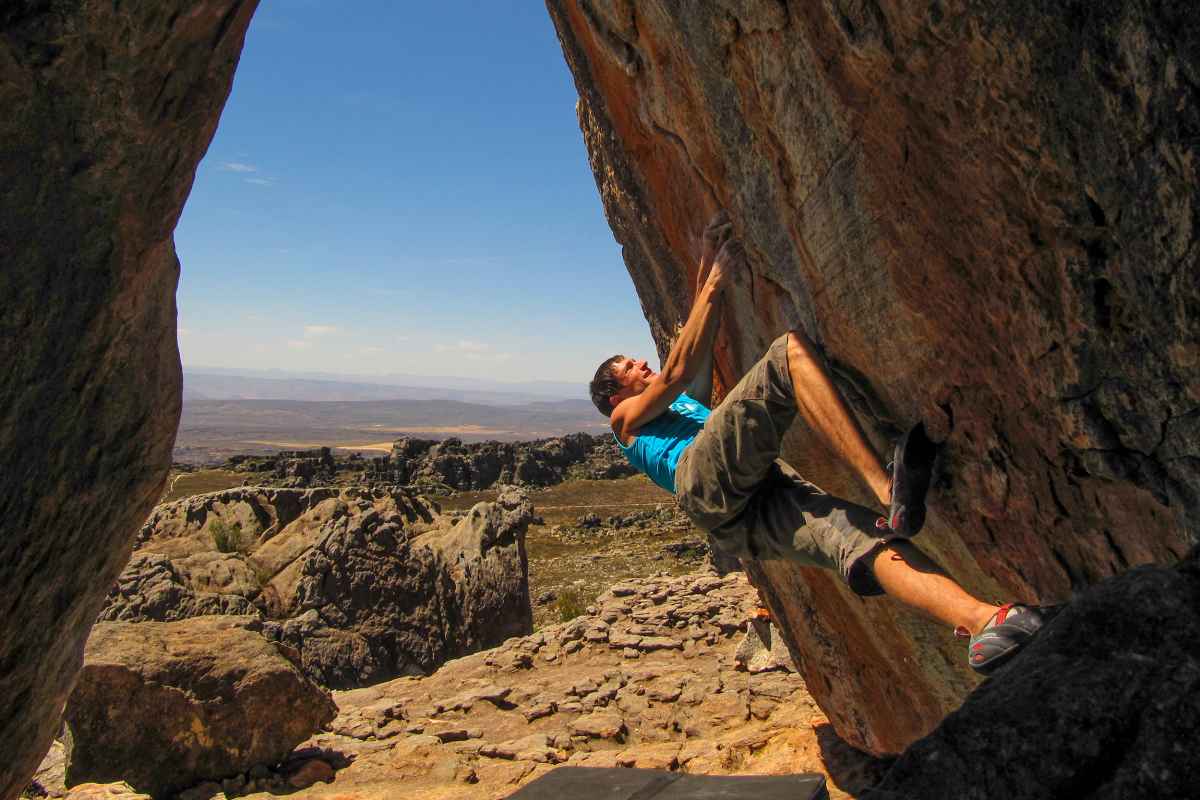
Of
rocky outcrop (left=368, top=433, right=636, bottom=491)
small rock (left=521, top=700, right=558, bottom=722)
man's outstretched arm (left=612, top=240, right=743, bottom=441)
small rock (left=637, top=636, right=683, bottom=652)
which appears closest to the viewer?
man's outstretched arm (left=612, top=240, right=743, bottom=441)

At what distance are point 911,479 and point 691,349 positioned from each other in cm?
166

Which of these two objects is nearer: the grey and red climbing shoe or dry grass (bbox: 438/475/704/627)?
the grey and red climbing shoe

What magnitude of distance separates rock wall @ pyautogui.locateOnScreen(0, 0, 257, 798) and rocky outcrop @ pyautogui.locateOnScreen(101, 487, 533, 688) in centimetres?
867

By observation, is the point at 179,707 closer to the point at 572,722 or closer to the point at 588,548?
the point at 572,722

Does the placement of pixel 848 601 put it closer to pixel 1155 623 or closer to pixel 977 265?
pixel 977 265

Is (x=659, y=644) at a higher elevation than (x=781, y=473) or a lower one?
lower

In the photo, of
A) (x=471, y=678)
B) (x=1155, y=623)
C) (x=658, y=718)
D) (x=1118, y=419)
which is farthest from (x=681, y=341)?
(x=471, y=678)

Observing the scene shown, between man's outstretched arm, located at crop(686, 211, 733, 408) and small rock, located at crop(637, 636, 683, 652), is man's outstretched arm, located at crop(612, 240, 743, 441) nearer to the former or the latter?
man's outstretched arm, located at crop(686, 211, 733, 408)

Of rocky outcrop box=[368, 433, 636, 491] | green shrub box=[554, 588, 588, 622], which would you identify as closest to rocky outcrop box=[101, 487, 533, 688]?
green shrub box=[554, 588, 588, 622]

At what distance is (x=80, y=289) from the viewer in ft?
12.9

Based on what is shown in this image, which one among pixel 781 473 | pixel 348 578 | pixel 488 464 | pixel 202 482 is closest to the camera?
pixel 781 473

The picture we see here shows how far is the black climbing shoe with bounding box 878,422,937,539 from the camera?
375cm

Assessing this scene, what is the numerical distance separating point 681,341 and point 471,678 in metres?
8.07

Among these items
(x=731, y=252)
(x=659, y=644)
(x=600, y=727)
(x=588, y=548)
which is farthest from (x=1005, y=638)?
(x=588, y=548)
